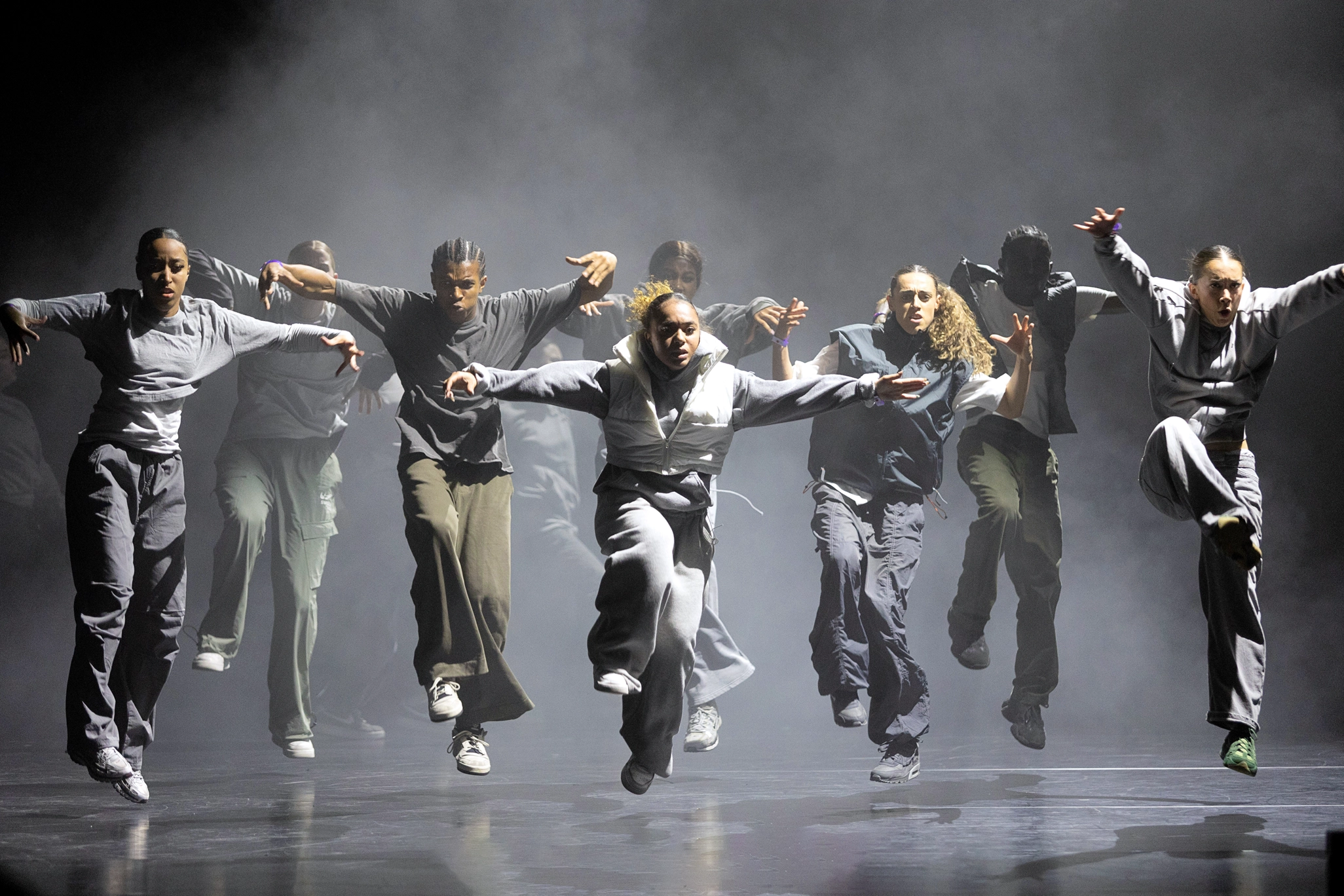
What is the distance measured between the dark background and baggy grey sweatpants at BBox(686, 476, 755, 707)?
189cm

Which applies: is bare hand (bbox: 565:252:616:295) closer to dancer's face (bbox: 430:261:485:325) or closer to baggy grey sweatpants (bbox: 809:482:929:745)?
dancer's face (bbox: 430:261:485:325)

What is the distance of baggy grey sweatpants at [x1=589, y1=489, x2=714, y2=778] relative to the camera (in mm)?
3490

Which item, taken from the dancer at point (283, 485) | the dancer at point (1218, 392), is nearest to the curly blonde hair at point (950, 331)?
the dancer at point (1218, 392)

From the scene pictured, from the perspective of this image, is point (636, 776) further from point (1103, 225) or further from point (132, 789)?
point (1103, 225)

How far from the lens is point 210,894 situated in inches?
103

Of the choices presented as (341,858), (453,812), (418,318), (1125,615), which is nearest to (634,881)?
(341,858)

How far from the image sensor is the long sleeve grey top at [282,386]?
520cm

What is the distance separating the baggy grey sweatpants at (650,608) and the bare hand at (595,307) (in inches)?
45.6

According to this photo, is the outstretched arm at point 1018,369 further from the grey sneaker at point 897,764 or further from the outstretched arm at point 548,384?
the outstretched arm at point 548,384

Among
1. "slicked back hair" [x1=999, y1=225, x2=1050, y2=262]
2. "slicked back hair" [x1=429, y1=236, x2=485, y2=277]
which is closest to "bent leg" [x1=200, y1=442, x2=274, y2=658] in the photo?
"slicked back hair" [x1=429, y1=236, x2=485, y2=277]

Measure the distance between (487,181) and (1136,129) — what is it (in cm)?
365

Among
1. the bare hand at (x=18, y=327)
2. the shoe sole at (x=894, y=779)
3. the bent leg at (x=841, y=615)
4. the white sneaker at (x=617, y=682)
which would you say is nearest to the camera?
the white sneaker at (x=617, y=682)

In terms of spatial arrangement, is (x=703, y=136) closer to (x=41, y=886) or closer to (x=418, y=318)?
(x=418, y=318)

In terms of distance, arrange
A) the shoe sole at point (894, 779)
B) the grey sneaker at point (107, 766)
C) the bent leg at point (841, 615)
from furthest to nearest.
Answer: the bent leg at point (841, 615) → the shoe sole at point (894, 779) → the grey sneaker at point (107, 766)
